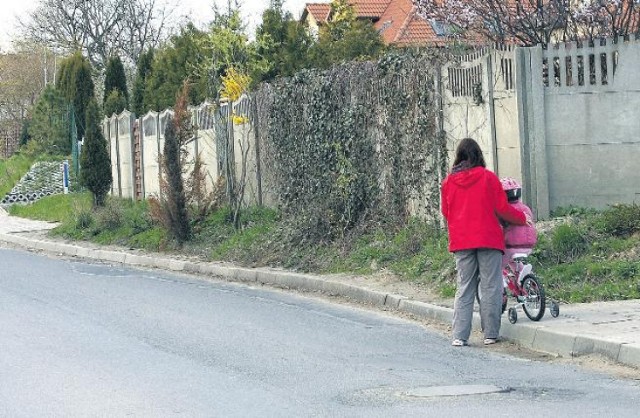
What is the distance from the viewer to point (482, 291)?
11.4m

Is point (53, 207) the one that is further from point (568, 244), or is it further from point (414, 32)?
point (568, 244)

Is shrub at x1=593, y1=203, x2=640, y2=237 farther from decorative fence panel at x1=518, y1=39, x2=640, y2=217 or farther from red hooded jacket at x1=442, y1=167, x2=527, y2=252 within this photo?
red hooded jacket at x1=442, y1=167, x2=527, y2=252

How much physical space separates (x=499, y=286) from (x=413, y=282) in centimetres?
390

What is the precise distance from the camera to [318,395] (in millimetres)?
8797

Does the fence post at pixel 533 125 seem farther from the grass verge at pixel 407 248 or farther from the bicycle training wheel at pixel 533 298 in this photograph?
the bicycle training wheel at pixel 533 298

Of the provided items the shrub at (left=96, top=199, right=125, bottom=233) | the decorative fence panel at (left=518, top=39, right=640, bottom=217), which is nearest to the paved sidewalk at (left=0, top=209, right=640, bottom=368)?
the decorative fence panel at (left=518, top=39, right=640, bottom=217)

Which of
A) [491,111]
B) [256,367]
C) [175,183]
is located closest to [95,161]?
[175,183]

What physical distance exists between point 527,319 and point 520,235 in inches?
32.4

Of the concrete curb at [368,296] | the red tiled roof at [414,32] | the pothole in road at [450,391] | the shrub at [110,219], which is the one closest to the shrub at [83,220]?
the shrub at [110,219]

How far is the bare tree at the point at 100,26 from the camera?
59.0m

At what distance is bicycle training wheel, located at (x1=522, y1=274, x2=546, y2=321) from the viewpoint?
11.4 m

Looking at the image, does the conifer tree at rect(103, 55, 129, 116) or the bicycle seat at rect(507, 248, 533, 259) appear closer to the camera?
the bicycle seat at rect(507, 248, 533, 259)

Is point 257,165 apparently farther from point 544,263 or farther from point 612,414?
point 612,414

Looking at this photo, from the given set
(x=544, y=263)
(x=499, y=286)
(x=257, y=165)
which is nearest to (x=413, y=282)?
(x=544, y=263)
